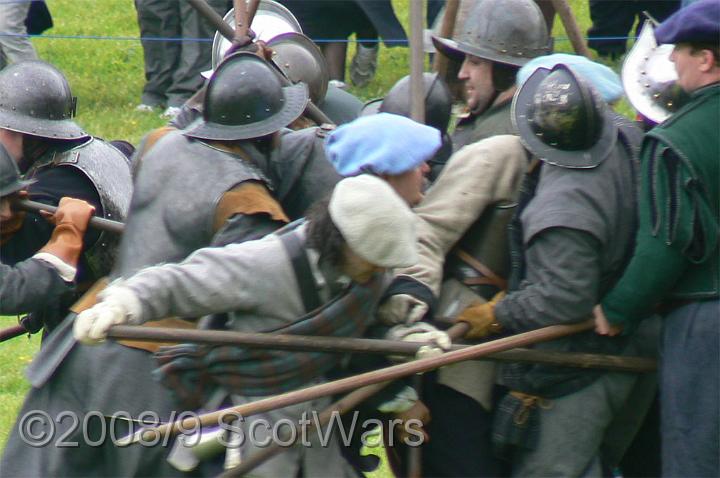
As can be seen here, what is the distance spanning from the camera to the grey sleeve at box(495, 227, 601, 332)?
4320 millimetres

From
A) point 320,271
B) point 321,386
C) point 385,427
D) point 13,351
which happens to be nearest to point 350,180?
point 320,271

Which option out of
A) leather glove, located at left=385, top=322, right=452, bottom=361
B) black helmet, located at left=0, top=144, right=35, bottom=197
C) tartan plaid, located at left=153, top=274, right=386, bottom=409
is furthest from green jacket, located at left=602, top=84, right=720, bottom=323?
black helmet, located at left=0, top=144, right=35, bottom=197

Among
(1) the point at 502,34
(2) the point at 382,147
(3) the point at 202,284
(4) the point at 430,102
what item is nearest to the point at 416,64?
(4) the point at 430,102

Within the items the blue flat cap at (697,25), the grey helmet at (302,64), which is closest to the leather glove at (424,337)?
the blue flat cap at (697,25)

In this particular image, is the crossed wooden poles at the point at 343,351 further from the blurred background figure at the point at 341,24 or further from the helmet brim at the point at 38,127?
the blurred background figure at the point at 341,24

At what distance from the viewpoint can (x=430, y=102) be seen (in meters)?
5.20

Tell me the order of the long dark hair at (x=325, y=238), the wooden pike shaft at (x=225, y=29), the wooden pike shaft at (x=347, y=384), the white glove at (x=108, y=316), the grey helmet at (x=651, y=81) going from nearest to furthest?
the white glove at (x=108, y=316), the long dark hair at (x=325, y=238), the wooden pike shaft at (x=347, y=384), the grey helmet at (x=651, y=81), the wooden pike shaft at (x=225, y=29)

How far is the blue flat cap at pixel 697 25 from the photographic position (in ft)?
13.9

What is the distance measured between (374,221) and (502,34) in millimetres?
1496

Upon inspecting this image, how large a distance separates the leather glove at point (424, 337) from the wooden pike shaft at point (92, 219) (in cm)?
114

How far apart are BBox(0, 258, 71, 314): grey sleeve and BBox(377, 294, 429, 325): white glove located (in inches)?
46.2

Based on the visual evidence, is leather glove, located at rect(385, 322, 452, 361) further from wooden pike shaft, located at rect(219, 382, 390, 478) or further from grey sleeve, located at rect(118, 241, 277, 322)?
A: grey sleeve, located at rect(118, 241, 277, 322)

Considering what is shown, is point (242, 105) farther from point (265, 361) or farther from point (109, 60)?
point (109, 60)

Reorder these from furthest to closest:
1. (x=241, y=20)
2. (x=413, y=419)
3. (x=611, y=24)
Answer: (x=611, y=24) → (x=241, y=20) → (x=413, y=419)
